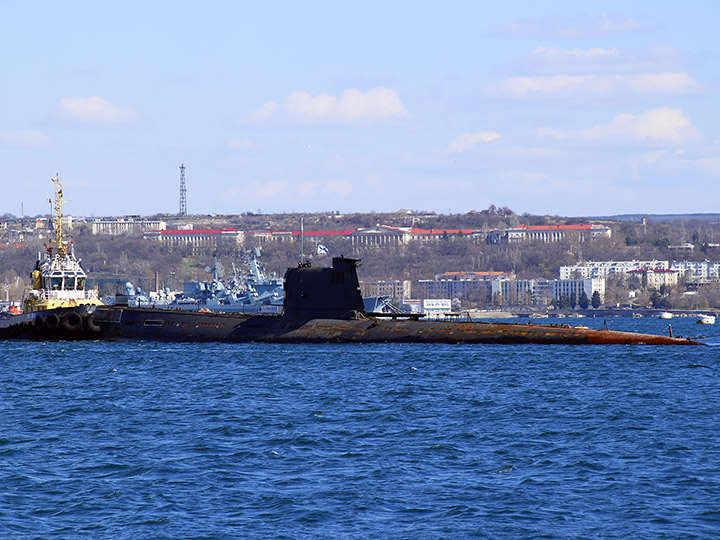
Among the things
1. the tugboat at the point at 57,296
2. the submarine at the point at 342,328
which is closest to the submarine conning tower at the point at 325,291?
the submarine at the point at 342,328

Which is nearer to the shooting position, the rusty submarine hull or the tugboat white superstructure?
the rusty submarine hull

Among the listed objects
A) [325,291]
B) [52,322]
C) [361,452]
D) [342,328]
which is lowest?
[361,452]

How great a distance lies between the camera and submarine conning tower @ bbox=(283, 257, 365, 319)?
4831 cm

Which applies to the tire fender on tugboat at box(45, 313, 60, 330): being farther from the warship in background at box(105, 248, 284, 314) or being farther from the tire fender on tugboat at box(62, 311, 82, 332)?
the warship in background at box(105, 248, 284, 314)

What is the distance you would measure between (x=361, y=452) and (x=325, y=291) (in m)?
25.1

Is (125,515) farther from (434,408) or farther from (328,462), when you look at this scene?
(434,408)

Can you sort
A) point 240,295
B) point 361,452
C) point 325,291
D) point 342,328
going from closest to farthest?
point 361,452 < point 342,328 < point 325,291 < point 240,295

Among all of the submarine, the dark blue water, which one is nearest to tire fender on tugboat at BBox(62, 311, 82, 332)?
the submarine

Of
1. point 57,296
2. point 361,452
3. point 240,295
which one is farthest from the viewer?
point 240,295

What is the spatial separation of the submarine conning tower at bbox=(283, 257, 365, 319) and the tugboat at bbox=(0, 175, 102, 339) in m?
10.3

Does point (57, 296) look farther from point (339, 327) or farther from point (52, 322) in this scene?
point (339, 327)

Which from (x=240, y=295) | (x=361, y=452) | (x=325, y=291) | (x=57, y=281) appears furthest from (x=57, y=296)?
(x=240, y=295)

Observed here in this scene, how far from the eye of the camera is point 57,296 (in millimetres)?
54656

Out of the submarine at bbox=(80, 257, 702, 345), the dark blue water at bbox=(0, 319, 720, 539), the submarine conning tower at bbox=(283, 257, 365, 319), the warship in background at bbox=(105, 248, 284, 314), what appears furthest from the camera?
the warship in background at bbox=(105, 248, 284, 314)
